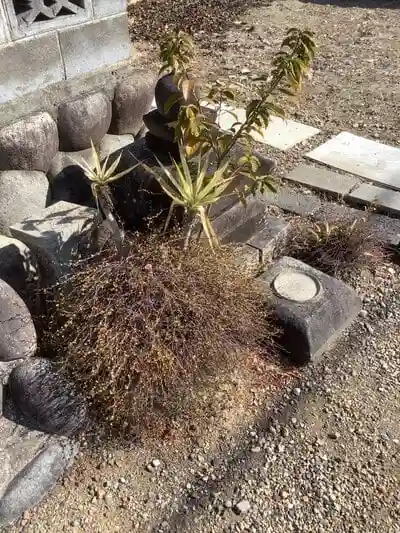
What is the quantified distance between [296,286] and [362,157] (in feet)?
6.44

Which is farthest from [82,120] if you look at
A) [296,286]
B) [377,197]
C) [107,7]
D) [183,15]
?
[183,15]

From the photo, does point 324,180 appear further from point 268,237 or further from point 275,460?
point 275,460

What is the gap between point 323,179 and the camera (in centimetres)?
409

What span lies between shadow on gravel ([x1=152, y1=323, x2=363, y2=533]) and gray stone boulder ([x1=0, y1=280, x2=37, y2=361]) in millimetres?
865

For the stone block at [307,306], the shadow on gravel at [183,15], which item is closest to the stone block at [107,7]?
the stone block at [307,306]

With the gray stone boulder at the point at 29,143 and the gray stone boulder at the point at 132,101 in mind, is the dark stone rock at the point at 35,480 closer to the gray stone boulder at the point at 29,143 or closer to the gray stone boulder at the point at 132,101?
the gray stone boulder at the point at 29,143

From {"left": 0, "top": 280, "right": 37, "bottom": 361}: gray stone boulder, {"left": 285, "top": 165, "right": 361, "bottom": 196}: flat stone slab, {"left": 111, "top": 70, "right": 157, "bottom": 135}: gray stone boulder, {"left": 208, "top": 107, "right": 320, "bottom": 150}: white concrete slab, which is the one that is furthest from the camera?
{"left": 208, "top": 107, "right": 320, "bottom": 150}: white concrete slab

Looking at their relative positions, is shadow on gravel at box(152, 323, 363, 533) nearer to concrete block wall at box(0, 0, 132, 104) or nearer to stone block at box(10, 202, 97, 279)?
stone block at box(10, 202, 97, 279)

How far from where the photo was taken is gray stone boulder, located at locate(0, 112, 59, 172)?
300 centimetres

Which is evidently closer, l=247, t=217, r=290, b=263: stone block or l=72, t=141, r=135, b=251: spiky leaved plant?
l=72, t=141, r=135, b=251: spiky leaved plant

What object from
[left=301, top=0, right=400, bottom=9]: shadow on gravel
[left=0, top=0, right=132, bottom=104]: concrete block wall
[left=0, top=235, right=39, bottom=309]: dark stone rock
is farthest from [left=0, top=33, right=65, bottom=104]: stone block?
[left=301, top=0, right=400, bottom=9]: shadow on gravel

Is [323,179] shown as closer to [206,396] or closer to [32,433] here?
[206,396]

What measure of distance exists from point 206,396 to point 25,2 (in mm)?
2106

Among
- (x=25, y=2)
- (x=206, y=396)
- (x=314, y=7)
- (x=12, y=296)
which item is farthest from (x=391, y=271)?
(x=314, y=7)
